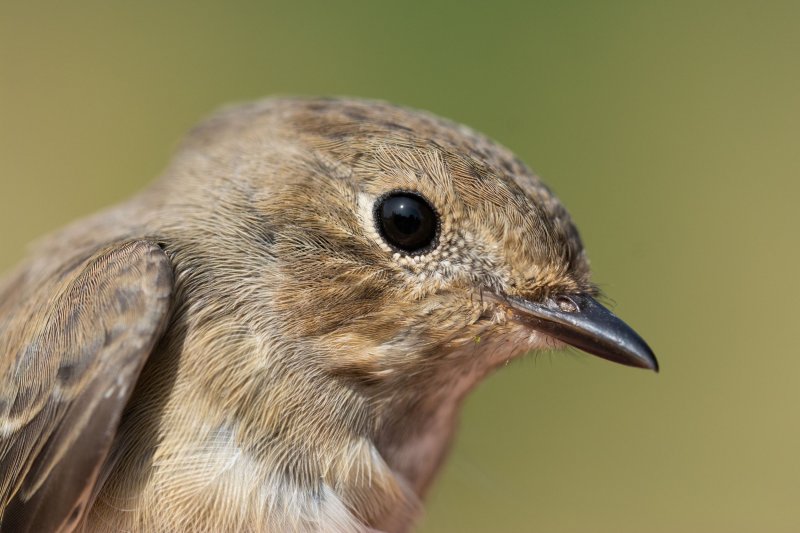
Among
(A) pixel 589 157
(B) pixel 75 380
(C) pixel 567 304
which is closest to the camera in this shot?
(B) pixel 75 380

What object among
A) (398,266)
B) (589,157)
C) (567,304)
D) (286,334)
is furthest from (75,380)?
(589,157)

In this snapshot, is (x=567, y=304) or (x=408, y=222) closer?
(x=408, y=222)

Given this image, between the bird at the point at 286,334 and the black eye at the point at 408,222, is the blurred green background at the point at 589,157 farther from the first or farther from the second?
the black eye at the point at 408,222

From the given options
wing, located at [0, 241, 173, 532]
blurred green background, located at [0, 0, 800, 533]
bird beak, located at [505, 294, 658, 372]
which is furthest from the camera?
blurred green background, located at [0, 0, 800, 533]

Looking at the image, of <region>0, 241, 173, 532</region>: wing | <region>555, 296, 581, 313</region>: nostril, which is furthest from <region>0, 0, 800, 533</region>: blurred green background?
<region>0, 241, 173, 532</region>: wing

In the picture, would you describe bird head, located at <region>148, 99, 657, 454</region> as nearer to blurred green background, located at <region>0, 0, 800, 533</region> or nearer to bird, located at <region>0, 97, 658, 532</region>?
bird, located at <region>0, 97, 658, 532</region>

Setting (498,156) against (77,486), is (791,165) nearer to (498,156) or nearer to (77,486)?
(498,156)

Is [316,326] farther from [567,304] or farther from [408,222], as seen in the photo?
[567,304]

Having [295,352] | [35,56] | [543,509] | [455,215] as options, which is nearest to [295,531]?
[295,352]

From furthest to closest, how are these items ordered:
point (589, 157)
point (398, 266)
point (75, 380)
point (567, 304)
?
1. point (589, 157)
2. point (567, 304)
3. point (398, 266)
4. point (75, 380)
